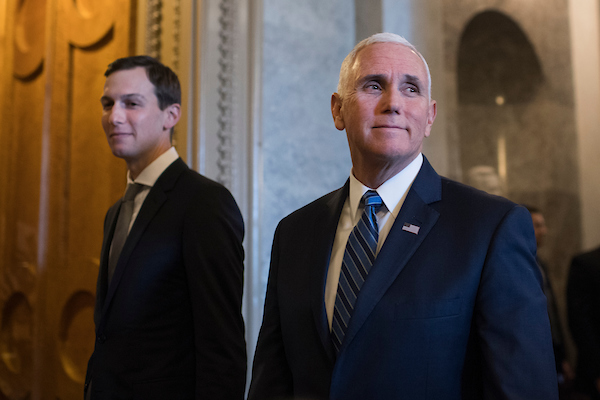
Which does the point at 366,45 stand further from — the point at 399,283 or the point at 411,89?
the point at 399,283

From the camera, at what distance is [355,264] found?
128 cm

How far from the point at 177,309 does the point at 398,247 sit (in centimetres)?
88

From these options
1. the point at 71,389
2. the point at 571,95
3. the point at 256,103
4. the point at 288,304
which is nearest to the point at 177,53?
the point at 256,103

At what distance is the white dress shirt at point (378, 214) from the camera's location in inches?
52.0

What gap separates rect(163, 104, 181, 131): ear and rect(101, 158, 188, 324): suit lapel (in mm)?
180

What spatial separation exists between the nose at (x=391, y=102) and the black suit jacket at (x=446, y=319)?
0.24 metres

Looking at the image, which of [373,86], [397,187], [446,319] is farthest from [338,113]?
[446,319]

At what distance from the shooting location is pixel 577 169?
3.98m

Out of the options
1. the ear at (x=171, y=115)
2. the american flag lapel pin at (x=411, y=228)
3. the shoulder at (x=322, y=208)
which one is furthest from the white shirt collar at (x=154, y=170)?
the american flag lapel pin at (x=411, y=228)

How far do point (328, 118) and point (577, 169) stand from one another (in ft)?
7.35

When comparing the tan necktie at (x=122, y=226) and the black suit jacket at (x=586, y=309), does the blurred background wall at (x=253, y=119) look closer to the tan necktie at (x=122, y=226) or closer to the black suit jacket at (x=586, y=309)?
the tan necktie at (x=122, y=226)

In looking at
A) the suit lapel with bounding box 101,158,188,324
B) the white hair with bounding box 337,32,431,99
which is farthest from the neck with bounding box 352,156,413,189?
the suit lapel with bounding box 101,158,188,324

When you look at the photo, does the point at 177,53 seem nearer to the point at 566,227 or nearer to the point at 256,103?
the point at 256,103

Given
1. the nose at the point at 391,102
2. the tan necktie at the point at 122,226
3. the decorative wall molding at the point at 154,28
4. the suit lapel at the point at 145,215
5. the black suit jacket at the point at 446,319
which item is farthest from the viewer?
the decorative wall molding at the point at 154,28
